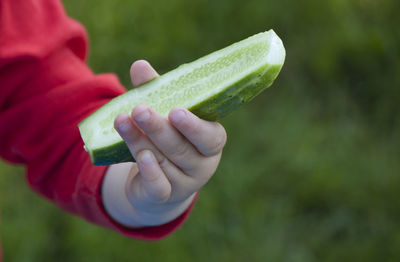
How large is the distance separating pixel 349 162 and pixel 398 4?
2.52 ft

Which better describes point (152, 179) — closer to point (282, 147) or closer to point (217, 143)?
point (217, 143)

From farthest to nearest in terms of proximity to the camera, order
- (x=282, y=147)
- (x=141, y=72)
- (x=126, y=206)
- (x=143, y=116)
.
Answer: (x=282, y=147) → (x=126, y=206) → (x=141, y=72) → (x=143, y=116)

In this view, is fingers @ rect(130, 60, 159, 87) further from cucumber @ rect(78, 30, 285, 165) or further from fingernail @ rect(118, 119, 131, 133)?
fingernail @ rect(118, 119, 131, 133)

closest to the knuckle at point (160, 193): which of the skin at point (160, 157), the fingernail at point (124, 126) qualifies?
the skin at point (160, 157)

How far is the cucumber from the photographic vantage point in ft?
2.47

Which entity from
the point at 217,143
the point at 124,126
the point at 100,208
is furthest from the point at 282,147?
the point at 124,126

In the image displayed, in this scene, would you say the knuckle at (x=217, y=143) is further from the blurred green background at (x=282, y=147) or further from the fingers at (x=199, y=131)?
the blurred green background at (x=282, y=147)

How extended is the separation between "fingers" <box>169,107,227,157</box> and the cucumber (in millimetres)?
22

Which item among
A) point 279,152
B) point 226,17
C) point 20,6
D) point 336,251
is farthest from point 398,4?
point 20,6

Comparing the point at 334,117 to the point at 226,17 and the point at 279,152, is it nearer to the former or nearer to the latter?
the point at 279,152

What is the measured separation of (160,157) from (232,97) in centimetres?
15

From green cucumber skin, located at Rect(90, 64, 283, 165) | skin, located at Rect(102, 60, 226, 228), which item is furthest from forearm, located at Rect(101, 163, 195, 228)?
green cucumber skin, located at Rect(90, 64, 283, 165)

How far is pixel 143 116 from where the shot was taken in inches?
28.2

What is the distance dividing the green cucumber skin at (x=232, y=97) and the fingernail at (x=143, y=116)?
8 cm
